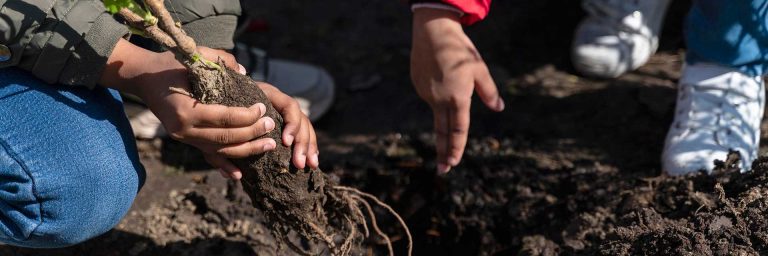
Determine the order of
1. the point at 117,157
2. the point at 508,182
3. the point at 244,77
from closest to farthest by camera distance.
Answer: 1. the point at 244,77
2. the point at 117,157
3. the point at 508,182

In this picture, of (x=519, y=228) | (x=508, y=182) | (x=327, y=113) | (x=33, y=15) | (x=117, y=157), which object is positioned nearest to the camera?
(x=33, y=15)

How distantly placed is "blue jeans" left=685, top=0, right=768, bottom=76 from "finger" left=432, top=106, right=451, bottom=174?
88cm

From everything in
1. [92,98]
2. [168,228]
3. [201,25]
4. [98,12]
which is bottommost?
[168,228]

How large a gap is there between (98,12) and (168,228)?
85 cm

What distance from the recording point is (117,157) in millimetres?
1896

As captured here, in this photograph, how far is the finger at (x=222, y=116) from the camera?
5.41 feet

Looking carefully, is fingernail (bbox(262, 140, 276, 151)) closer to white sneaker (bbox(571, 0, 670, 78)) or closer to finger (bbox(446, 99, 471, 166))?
finger (bbox(446, 99, 471, 166))

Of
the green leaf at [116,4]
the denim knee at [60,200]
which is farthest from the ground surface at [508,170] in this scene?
the green leaf at [116,4]

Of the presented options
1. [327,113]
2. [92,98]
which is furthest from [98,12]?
[327,113]

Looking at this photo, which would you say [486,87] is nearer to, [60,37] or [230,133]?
[230,133]

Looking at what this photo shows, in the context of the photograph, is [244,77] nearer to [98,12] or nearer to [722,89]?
[98,12]

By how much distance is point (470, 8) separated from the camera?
1989 mm

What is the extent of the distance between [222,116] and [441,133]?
689mm

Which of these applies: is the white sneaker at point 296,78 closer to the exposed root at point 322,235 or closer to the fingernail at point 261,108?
the exposed root at point 322,235
